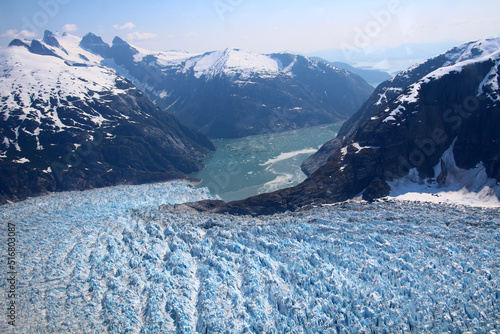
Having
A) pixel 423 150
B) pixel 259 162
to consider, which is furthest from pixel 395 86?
pixel 423 150

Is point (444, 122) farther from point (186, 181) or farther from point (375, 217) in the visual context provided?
point (186, 181)

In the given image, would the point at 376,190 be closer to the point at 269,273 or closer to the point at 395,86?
the point at 269,273

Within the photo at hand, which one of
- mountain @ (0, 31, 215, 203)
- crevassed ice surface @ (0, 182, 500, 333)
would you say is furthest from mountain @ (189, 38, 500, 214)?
mountain @ (0, 31, 215, 203)

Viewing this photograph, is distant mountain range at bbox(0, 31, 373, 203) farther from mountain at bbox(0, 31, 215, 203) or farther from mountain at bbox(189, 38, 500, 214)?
mountain at bbox(189, 38, 500, 214)

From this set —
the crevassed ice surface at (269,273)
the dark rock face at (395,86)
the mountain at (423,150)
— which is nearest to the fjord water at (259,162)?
the dark rock face at (395,86)

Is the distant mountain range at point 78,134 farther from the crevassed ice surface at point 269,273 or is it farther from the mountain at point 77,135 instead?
the crevassed ice surface at point 269,273
